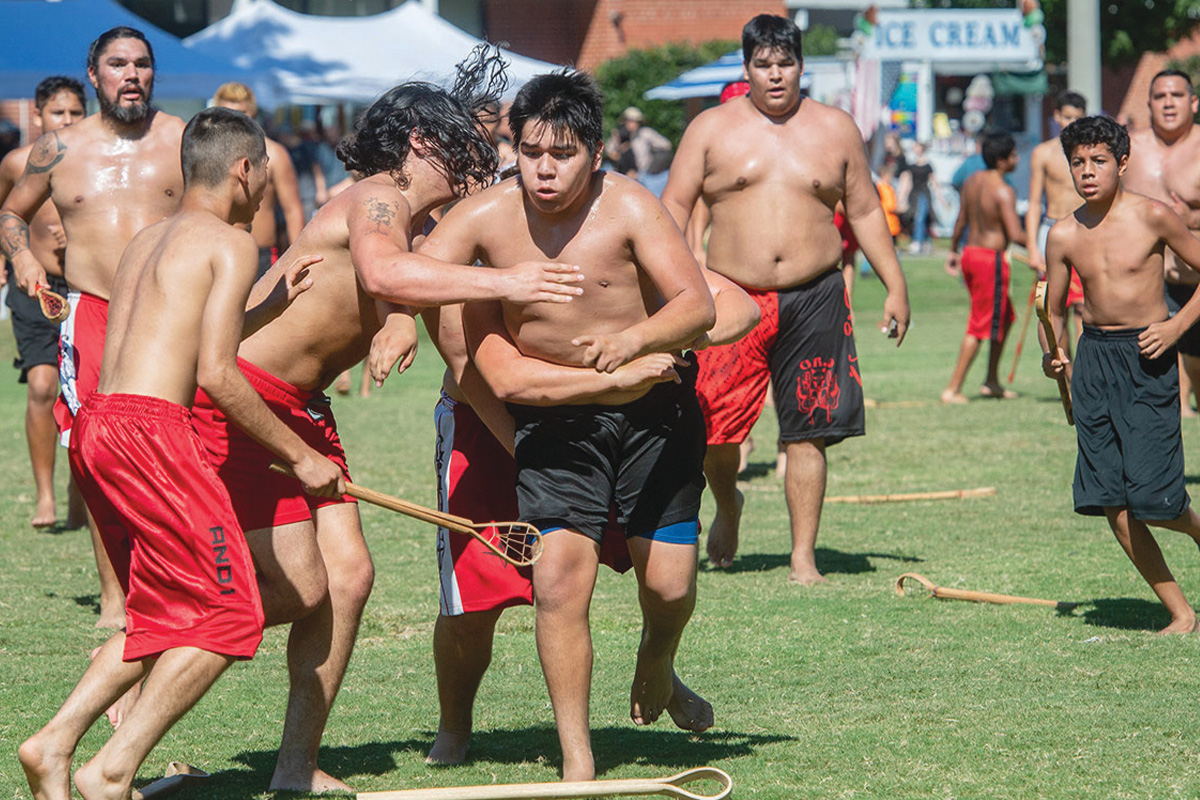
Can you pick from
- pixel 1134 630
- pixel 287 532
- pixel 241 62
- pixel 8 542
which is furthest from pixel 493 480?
pixel 241 62

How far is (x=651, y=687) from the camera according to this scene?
459 centimetres

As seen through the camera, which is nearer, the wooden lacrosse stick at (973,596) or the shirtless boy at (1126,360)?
the shirtless boy at (1126,360)

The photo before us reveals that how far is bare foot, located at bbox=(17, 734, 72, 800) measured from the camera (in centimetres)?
379

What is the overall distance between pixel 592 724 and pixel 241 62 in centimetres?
1793

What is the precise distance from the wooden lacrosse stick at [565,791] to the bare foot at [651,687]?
501 millimetres

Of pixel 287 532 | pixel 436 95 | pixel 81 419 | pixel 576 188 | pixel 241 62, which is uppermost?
pixel 241 62

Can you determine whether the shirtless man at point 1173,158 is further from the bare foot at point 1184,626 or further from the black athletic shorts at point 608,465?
the black athletic shorts at point 608,465

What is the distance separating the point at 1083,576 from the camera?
7004mm

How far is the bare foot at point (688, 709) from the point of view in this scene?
4754mm

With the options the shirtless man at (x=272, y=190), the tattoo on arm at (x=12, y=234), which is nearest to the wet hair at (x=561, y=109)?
the tattoo on arm at (x=12, y=234)

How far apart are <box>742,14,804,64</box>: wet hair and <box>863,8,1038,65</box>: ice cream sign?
2199cm

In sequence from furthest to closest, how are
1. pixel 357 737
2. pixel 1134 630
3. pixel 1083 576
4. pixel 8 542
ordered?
pixel 8 542
pixel 1083 576
pixel 1134 630
pixel 357 737

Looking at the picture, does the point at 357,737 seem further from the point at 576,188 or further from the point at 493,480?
the point at 576,188

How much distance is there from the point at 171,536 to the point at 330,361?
868 millimetres
